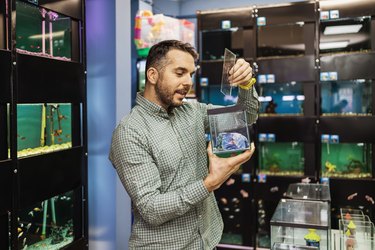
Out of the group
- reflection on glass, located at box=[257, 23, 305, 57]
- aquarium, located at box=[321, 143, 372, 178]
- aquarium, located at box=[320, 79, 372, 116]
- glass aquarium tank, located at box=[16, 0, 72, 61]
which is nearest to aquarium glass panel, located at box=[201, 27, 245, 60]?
reflection on glass, located at box=[257, 23, 305, 57]

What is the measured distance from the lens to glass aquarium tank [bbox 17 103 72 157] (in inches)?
120

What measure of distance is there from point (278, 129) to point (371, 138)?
1.04m

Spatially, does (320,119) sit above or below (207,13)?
below

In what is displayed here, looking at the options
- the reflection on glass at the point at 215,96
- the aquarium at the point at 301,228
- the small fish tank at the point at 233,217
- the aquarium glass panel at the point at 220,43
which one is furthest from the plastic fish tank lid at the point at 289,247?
the aquarium glass panel at the point at 220,43

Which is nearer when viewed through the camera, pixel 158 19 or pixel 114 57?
pixel 114 57

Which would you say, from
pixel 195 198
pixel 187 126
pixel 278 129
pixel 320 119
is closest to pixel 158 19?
pixel 278 129

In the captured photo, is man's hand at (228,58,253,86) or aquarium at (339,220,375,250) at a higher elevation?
man's hand at (228,58,253,86)

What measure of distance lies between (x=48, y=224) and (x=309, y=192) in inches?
90.6

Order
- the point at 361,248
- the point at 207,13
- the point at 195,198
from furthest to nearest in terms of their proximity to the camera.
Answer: the point at 207,13 → the point at 361,248 → the point at 195,198

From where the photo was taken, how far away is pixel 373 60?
4398mm

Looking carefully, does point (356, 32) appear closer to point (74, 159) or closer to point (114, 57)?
point (114, 57)

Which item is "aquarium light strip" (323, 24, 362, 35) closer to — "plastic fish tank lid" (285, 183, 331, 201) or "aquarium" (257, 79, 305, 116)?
"aquarium" (257, 79, 305, 116)

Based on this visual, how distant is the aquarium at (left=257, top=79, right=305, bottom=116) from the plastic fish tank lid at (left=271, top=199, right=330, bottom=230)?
2.32 meters

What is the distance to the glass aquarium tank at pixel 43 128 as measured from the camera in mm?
3045
